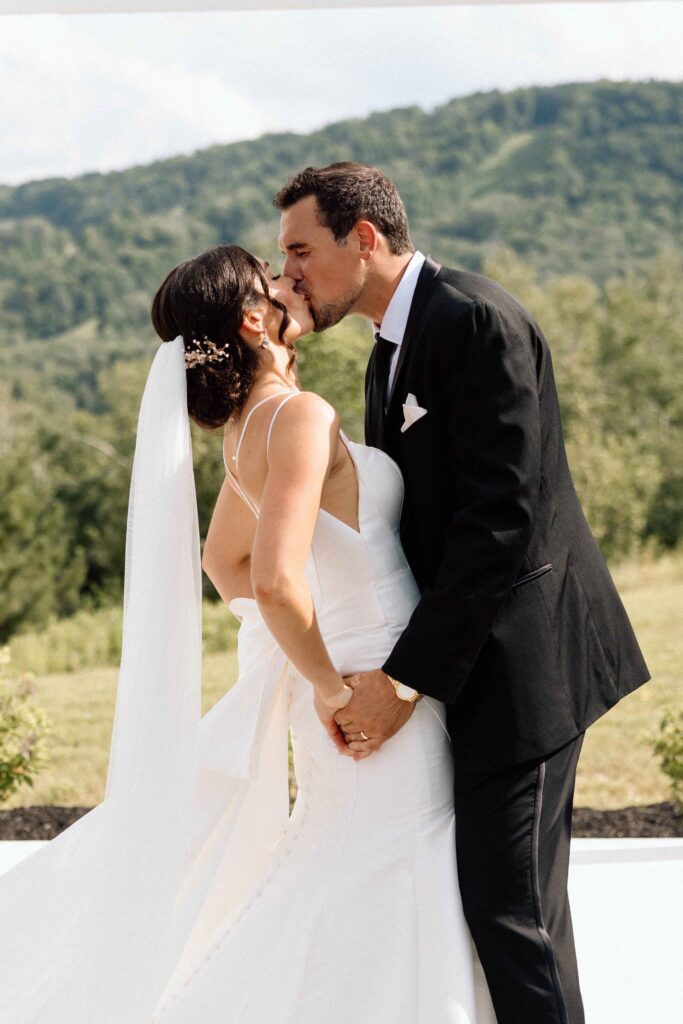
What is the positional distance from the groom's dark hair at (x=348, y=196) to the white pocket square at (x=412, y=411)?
0.36 m

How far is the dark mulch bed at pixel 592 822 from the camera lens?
4684 millimetres

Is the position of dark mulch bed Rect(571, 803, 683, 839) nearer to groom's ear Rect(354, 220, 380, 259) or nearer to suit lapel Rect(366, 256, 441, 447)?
suit lapel Rect(366, 256, 441, 447)

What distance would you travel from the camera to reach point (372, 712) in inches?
78.9

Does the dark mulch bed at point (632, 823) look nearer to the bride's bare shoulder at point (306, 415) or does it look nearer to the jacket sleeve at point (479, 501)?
the jacket sleeve at point (479, 501)

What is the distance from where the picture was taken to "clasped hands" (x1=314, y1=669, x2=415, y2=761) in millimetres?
2002

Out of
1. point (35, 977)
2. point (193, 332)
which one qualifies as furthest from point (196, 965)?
point (193, 332)

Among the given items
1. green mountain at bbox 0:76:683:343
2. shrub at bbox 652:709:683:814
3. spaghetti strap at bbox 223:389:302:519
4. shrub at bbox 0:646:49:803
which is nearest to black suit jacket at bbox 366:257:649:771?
spaghetti strap at bbox 223:389:302:519

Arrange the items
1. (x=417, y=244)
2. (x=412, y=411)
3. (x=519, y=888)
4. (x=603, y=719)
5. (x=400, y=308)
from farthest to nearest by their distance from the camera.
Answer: (x=417, y=244) < (x=603, y=719) < (x=400, y=308) < (x=412, y=411) < (x=519, y=888)

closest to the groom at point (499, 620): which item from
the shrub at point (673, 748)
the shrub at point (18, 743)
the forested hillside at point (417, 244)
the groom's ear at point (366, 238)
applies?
the groom's ear at point (366, 238)

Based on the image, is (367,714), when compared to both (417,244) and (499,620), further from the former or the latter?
(417,244)

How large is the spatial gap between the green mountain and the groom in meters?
12.4

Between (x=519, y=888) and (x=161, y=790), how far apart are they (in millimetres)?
686

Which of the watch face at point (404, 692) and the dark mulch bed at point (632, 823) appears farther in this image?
the dark mulch bed at point (632, 823)

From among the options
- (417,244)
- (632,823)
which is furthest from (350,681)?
(417,244)
